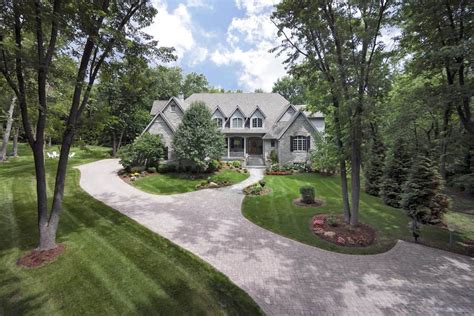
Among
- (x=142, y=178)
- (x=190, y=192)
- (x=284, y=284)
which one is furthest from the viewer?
(x=142, y=178)

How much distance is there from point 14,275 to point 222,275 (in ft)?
20.1

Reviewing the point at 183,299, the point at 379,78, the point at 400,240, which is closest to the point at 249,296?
the point at 183,299

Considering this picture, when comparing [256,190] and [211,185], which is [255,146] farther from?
[256,190]

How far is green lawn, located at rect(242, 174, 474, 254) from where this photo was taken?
30.8 ft

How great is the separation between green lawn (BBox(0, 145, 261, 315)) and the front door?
22.3 m

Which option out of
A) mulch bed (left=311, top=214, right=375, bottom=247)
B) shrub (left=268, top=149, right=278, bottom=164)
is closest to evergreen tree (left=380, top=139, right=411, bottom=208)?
mulch bed (left=311, top=214, right=375, bottom=247)

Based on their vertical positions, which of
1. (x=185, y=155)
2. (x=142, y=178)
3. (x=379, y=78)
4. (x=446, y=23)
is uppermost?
(x=446, y=23)

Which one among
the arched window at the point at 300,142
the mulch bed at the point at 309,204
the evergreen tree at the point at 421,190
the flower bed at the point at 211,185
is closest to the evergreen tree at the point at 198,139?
the flower bed at the point at 211,185

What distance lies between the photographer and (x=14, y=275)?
655 centimetres

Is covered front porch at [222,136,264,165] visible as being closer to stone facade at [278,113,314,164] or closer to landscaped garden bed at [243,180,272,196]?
stone facade at [278,113,314,164]

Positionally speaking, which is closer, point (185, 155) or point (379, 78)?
point (379, 78)

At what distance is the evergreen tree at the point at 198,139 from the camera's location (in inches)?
783

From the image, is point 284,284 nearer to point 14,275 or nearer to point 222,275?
point 222,275

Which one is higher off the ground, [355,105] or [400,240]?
[355,105]
